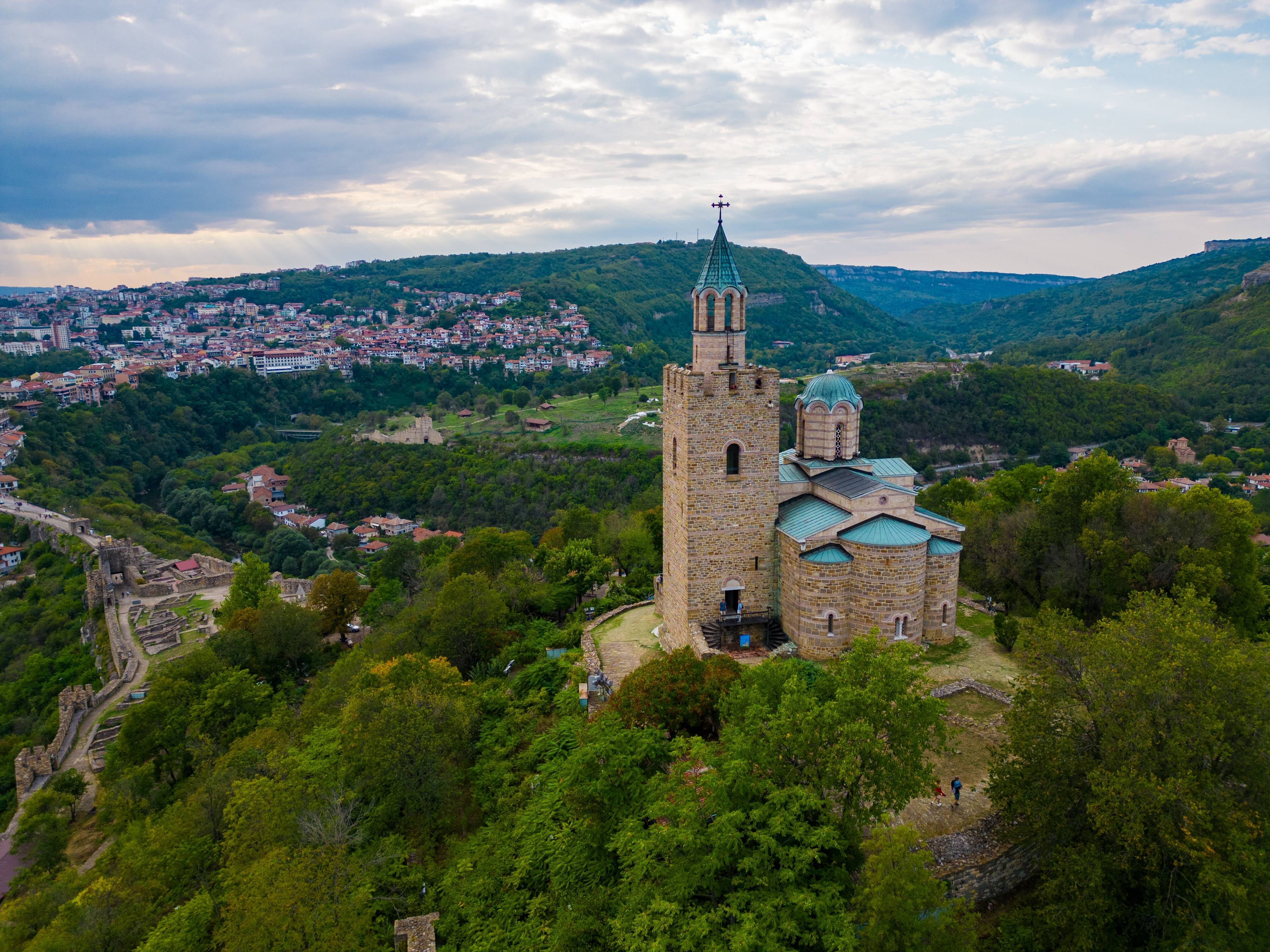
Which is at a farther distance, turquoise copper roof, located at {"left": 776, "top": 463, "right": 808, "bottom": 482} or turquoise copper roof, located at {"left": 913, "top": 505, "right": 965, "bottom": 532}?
turquoise copper roof, located at {"left": 776, "top": 463, "right": 808, "bottom": 482}

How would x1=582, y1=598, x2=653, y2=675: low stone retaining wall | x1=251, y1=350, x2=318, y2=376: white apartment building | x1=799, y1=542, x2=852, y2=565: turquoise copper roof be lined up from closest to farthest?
x1=799, y1=542, x2=852, y2=565: turquoise copper roof, x1=582, y1=598, x2=653, y2=675: low stone retaining wall, x1=251, y1=350, x2=318, y2=376: white apartment building

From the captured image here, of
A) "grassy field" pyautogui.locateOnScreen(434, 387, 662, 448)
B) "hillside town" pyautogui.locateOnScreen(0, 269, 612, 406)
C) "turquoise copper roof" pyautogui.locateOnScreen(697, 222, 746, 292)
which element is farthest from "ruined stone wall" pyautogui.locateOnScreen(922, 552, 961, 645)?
"hillside town" pyautogui.locateOnScreen(0, 269, 612, 406)

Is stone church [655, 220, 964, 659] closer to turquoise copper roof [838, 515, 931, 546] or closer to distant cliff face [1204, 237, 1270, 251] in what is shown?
turquoise copper roof [838, 515, 931, 546]

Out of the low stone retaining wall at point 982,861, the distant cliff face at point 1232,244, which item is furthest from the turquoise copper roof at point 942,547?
the distant cliff face at point 1232,244

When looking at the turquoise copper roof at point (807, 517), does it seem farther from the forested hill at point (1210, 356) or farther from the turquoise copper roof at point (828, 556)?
the forested hill at point (1210, 356)

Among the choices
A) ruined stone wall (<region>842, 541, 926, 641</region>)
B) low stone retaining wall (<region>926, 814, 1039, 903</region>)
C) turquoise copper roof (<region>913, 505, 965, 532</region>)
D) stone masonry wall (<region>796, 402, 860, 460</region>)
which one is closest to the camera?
low stone retaining wall (<region>926, 814, 1039, 903</region>)

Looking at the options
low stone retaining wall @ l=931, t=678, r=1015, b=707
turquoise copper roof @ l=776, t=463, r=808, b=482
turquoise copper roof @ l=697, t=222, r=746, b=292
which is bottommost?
low stone retaining wall @ l=931, t=678, r=1015, b=707

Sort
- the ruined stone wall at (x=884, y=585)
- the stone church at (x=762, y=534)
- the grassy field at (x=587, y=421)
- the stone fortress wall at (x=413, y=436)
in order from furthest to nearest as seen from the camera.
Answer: the stone fortress wall at (x=413, y=436)
the grassy field at (x=587, y=421)
the stone church at (x=762, y=534)
the ruined stone wall at (x=884, y=585)
